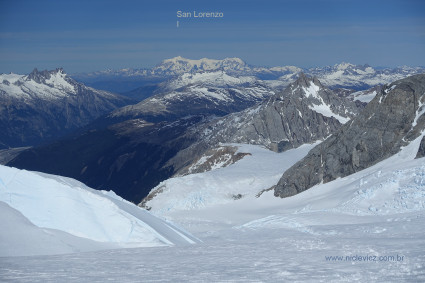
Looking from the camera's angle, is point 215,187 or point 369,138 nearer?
point 369,138

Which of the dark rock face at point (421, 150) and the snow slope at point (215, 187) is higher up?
the dark rock face at point (421, 150)

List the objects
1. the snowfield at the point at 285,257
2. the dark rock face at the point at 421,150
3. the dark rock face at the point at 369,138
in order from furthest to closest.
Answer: the dark rock face at the point at 369,138 → the dark rock face at the point at 421,150 → the snowfield at the point at 285,257

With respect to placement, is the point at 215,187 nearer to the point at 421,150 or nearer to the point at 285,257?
the point at 421,150

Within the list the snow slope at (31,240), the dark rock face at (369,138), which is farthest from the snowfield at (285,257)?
the dark rock face at (369,138)

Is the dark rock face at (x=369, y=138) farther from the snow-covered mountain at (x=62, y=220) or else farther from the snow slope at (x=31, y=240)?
the snow slope at (x=31, y=240)

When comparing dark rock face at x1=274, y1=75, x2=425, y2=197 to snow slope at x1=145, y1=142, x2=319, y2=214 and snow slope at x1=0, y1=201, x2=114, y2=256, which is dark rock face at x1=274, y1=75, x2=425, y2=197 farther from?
snow slope at x1=0, y1=201, x2=114, y2=256

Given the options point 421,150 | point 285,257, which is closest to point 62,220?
point 285,257

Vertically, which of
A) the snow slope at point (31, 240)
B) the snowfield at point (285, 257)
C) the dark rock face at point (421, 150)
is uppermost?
the dark rock face at point (421, 150)
